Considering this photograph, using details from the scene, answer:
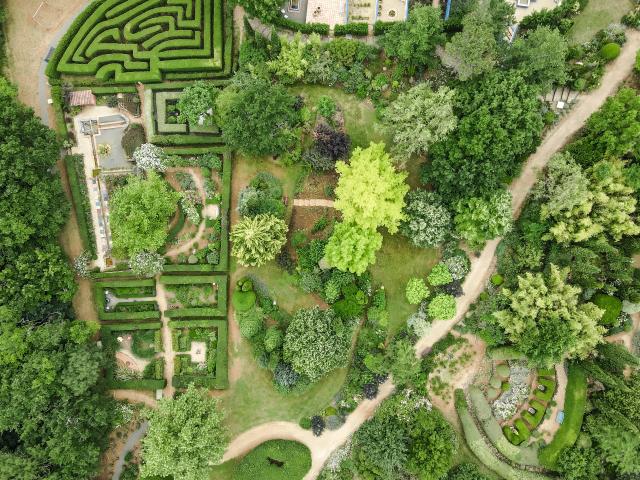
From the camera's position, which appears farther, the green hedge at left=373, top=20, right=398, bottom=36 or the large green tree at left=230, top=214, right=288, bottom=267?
the green hedge at left=373, top=20, right=398, bottom=36

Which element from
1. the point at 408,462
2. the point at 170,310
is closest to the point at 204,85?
the point at 170,310

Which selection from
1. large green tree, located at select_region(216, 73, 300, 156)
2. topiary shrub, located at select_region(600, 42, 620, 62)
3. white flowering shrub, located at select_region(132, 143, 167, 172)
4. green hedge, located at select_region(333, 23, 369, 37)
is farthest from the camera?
green hedge, located at select_region(333, 23, 369, 37)

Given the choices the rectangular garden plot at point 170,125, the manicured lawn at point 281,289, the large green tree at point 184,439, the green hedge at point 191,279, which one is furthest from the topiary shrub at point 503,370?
the rectangular garden plot at point 170,125

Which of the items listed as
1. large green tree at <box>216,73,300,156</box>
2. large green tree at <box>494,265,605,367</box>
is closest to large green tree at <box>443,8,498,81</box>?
large green tree at <box>216,73,300,156</box>

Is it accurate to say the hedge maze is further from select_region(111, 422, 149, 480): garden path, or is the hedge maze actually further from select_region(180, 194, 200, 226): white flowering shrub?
select_region(111, 422, 149, 480): garden path

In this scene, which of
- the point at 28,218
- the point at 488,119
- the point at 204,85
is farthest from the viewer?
the point at 204,85

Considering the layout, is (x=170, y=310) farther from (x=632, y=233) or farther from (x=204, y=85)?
(x=632, y=233)

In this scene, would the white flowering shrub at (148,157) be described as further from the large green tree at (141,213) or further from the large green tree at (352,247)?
the large green tree at (352,247)
